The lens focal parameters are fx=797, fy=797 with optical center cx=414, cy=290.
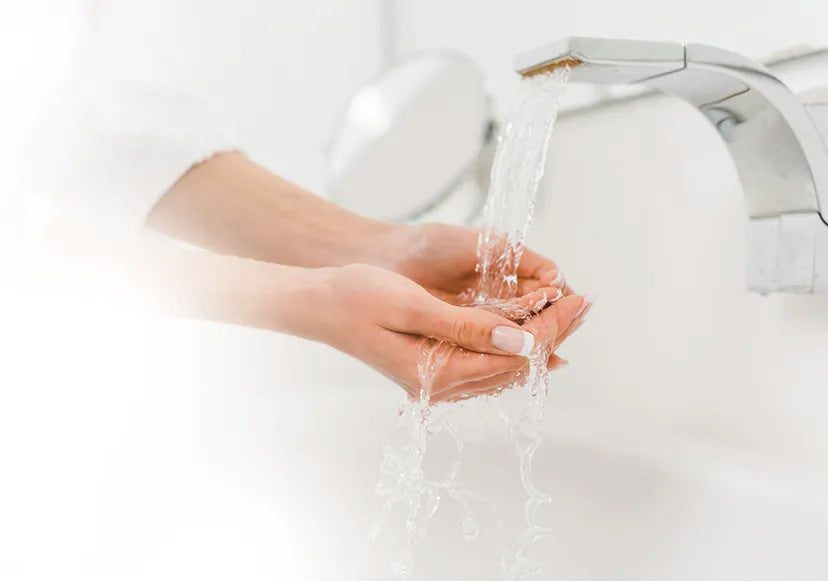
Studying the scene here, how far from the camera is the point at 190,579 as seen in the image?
2.52 feet

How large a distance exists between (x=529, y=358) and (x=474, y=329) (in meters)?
0.05

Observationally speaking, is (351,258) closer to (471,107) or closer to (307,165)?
(471,107)

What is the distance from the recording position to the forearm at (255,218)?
2.59 ft

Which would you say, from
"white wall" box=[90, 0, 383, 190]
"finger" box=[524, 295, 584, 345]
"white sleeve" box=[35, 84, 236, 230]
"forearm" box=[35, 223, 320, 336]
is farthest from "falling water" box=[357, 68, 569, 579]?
"white wall" box=[90, 0, 383, 190]

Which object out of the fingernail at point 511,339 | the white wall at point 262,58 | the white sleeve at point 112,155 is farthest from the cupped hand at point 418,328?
the white wall at point 262,58

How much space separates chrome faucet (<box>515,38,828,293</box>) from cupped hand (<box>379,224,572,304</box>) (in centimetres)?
19

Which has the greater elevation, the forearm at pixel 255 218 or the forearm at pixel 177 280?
the forearm at pixel 255 218

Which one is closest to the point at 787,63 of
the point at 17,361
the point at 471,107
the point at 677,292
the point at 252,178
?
the point at 677,292

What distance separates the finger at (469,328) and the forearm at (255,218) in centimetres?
28

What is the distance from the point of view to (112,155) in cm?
80

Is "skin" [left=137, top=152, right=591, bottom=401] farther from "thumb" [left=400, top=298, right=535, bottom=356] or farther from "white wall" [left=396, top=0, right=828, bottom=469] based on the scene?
"white wall" [left=396, top=0, right=828, bottom=469]

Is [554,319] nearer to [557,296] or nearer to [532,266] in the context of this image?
[557,296]

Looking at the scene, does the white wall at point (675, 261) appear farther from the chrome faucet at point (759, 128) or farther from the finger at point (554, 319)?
the finger at point (554, 319)

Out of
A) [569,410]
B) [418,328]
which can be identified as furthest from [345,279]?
[569,410]
